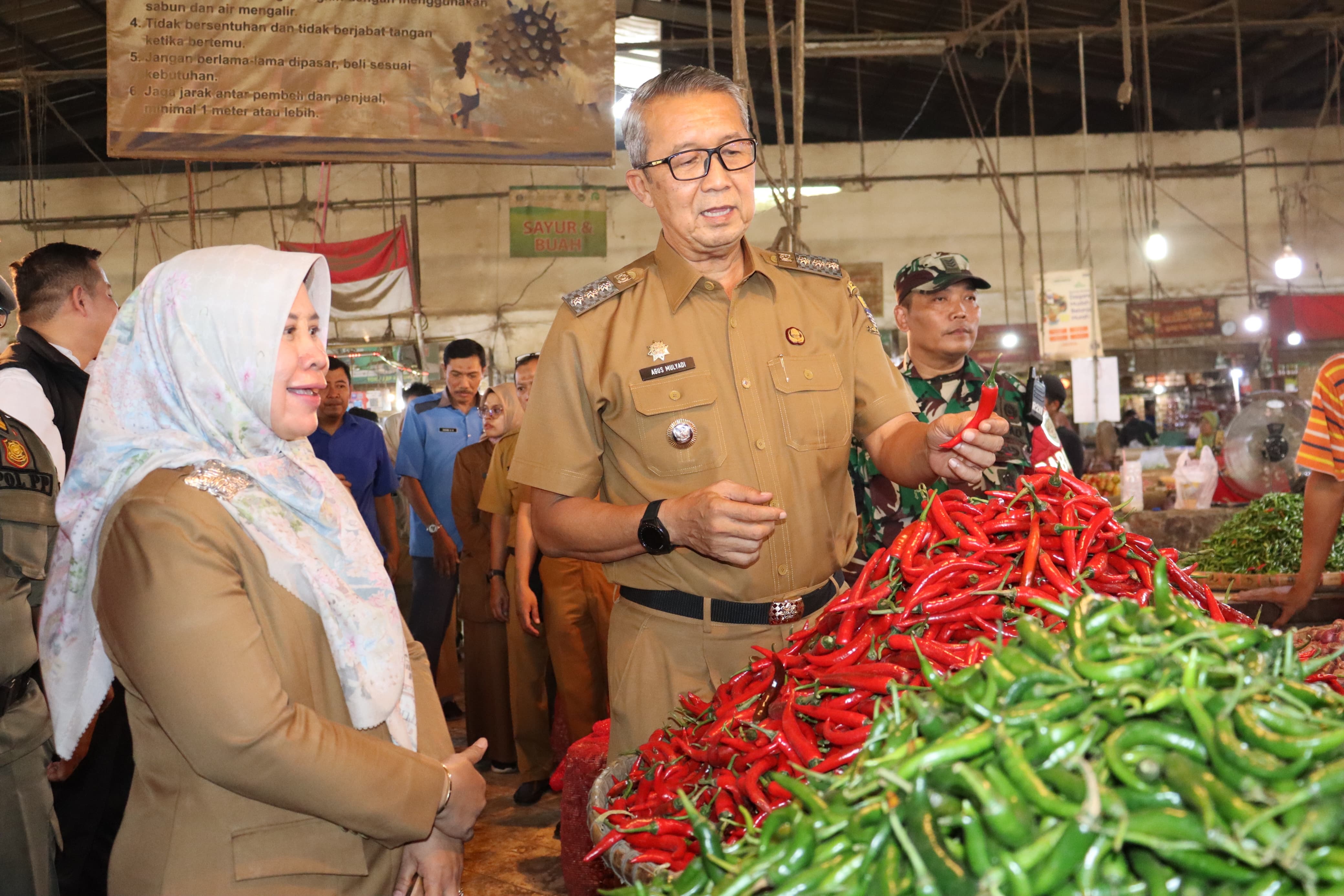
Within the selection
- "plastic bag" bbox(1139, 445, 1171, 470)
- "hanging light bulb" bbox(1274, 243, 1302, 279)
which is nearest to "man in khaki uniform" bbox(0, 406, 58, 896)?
"plastic bag" bbox(1139, 445, 1171, 470)

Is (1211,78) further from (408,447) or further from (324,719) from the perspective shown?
(324,719)

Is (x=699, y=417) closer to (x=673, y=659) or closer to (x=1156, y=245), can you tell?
(x=673, y=659)

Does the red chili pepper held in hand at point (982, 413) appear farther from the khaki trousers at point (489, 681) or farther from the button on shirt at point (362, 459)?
the button on shirt at point (362, 459)

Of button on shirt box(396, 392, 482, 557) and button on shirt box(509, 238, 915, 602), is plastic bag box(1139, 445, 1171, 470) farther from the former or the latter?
button on shirt box(509, 238, 915, 602)

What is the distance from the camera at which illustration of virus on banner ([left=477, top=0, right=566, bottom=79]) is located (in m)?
5.17

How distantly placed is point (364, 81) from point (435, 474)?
2933mm

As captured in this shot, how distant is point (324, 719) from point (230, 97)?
162 inches

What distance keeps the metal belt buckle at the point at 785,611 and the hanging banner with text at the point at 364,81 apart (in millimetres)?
3481

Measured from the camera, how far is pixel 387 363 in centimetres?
1432

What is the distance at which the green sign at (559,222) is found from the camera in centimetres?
1177

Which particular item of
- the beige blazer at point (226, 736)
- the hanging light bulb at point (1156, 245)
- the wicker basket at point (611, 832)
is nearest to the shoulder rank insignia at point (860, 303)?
the wicker basket at point (611, 832)

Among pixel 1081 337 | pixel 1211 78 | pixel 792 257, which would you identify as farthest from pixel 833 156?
pixel 792 257

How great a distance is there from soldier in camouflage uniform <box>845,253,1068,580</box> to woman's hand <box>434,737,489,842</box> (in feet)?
6.31

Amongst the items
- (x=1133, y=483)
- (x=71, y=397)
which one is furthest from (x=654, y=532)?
(x=1133, y=483)
